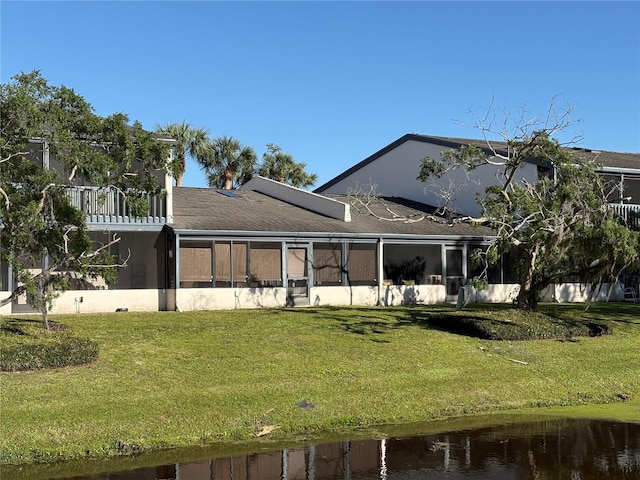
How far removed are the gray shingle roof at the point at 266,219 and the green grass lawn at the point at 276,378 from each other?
13.7ft

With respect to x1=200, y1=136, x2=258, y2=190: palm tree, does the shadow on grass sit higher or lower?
lower

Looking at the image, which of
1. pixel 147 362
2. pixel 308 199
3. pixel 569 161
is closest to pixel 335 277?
pixel 308 199

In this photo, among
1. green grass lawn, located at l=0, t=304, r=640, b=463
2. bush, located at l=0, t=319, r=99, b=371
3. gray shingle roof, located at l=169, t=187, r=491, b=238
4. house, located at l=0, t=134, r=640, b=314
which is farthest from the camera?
gray shingle roof, located at l=169, t=187, r=491, b=238

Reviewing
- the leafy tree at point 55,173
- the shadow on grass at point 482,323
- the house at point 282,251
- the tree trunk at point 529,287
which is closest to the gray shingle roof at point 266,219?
the house at point 282,251

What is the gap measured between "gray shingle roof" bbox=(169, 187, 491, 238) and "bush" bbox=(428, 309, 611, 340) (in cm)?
501

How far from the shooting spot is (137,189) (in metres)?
18.4

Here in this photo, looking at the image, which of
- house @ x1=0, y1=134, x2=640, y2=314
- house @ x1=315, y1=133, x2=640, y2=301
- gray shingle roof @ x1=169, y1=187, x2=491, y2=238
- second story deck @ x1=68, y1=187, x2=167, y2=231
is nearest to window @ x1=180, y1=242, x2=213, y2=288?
house @ x1=0, y1=134, x2=640, y2=314

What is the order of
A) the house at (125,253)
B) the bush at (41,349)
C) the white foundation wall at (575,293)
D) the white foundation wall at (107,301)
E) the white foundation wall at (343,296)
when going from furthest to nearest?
the white foundation wall at (575,293), the white foundation wall at (343,296), the house at (125,253), the white foundation wall at (107,301), the bush at (41,349)

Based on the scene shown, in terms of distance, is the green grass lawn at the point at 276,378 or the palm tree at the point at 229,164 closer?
the green grass lawn at the point at 276,378

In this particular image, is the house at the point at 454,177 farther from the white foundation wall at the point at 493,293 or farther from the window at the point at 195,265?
the window at the point at 195,265

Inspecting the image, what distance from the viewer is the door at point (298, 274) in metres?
27.8

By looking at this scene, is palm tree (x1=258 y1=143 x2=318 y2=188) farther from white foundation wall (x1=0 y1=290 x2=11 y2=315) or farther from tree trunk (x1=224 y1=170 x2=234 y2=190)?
white foundation wall (x1=0 y1=290 x2=11 y2=315)

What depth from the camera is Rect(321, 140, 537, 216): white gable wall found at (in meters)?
34.5

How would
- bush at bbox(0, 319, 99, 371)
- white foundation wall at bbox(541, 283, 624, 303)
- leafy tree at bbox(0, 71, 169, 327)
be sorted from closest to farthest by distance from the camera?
bush at bbox(0, 319, 99, 371), leafy tree at bbox(0, 71, 169, 327), white foundation wall at bbox(541, 283, 624, 303)
